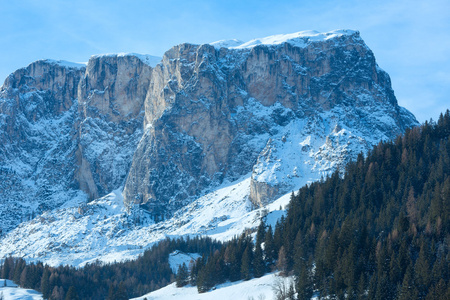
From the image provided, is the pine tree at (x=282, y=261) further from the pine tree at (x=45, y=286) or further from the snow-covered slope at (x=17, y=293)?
the snow-covered slope at (x=17, y=293)

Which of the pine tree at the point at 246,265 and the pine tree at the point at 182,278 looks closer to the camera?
the pine tree at the point at 246,265

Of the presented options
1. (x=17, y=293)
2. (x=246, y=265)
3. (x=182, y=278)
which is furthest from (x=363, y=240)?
(x=17, y=293)

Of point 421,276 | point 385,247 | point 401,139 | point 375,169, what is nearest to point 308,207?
point 375,169

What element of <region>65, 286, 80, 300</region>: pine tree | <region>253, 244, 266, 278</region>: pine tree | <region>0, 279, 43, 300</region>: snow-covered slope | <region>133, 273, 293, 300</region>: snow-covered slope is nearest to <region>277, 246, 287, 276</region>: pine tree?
<region>133, 273, 293, 300</region>: snow-covered slope

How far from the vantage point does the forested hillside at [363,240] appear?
119 m

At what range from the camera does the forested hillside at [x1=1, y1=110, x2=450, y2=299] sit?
118938mm

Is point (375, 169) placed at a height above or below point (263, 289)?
above

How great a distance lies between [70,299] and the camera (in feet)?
563

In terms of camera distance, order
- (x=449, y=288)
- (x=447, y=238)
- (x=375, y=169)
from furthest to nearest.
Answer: (x=375, y=169)
(x=447, y=238)
(x=449, y=288)

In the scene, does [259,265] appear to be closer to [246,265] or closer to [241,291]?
[246,265]

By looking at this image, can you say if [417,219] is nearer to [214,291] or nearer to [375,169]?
[375,169]

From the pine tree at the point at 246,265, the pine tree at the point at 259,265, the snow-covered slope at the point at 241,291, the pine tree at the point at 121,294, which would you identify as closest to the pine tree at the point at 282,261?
the snow-covered slope at the point at 241,291

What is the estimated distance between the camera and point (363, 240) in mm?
131500

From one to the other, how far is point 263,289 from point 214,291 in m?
14.1
